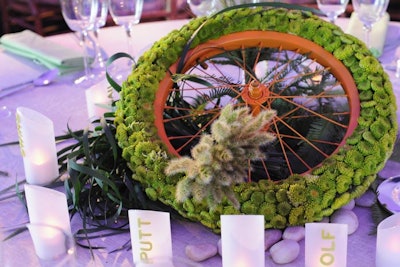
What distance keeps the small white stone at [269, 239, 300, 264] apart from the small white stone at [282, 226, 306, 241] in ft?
0.06

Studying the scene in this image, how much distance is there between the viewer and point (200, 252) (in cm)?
87

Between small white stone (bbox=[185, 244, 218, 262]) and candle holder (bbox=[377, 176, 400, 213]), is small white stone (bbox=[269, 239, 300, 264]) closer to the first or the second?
small white stone (bbox=[185, 244, 218, 262])

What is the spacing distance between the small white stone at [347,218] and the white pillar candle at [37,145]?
52cm

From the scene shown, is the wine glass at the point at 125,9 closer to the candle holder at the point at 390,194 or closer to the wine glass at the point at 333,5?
the wine glass at the point at 333,5

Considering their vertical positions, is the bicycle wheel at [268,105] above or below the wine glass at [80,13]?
below

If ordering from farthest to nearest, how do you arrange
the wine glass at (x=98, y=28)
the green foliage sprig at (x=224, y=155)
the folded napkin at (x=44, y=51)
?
the folded napkin at (x=44, y=51)
the wine glass at (x=98, y=28)
the green foliage sprig at (x=224, y=155)

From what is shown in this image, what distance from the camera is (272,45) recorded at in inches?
42.7

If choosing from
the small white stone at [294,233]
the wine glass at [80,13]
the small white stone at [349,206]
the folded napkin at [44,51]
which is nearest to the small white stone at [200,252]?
the small white stone at [294,233]

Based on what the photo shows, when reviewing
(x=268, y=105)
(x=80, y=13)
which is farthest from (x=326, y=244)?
(x=80, y=13)

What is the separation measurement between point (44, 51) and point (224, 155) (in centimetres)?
121

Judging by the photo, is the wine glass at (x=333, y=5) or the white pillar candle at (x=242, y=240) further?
the wine glass at (x=333, y=5)

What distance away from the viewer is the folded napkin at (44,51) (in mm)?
1758

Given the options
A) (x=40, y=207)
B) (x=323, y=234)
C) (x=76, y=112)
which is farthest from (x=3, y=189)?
(x=323, y=234)

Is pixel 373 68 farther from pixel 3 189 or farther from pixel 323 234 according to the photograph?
pixel 3 189
